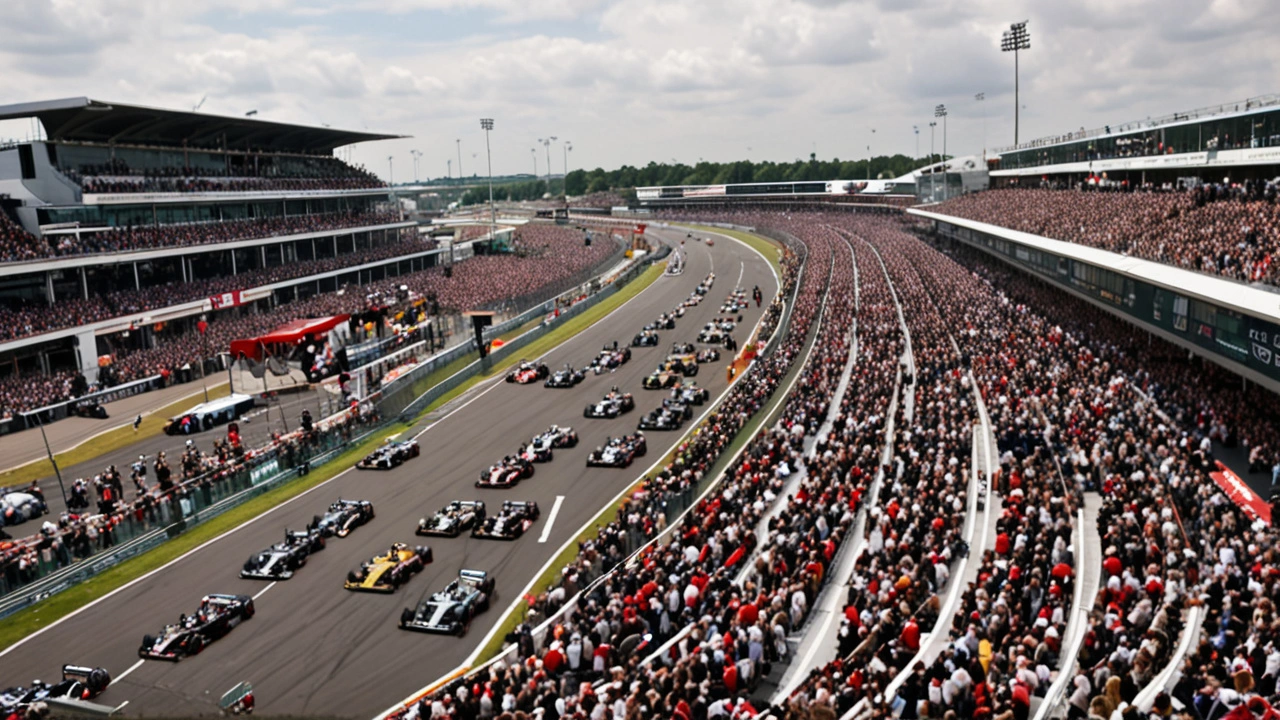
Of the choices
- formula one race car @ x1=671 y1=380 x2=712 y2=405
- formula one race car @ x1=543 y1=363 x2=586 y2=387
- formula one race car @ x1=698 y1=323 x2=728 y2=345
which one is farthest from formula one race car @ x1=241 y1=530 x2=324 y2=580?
formula one race car @ x1=698 y1=323 x2=728 y2=345

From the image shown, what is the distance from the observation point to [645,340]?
57.4 m

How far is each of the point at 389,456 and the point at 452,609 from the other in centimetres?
1442

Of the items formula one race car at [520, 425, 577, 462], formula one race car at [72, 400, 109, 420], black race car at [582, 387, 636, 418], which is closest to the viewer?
formula one race car at [520, 425, 577, 462]

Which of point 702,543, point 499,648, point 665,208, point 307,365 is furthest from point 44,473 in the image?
point 665,208

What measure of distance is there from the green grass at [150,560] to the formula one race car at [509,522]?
8808 mm

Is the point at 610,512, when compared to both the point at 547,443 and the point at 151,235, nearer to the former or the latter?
the point at 547,443

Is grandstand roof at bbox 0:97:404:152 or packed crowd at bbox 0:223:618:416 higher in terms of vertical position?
grandstand roof at bbox 0:97:404:152

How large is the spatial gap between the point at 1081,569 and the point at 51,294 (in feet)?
174

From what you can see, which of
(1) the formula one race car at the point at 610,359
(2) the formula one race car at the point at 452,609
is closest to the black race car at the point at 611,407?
(1) the formula one race car at the point at 610,359

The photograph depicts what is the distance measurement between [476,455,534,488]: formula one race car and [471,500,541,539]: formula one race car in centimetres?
349

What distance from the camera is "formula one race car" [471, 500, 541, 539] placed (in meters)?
28.2

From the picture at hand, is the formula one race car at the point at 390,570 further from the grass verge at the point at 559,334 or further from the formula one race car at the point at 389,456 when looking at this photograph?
the grass verge at the point at 559,334

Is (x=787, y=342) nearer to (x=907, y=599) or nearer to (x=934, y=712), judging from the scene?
(x=907, y=599)

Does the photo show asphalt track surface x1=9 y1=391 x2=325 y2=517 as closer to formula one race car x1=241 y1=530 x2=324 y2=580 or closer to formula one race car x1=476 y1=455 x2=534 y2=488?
formula one race car x1=241 y1=530 x2=324 y2=580
